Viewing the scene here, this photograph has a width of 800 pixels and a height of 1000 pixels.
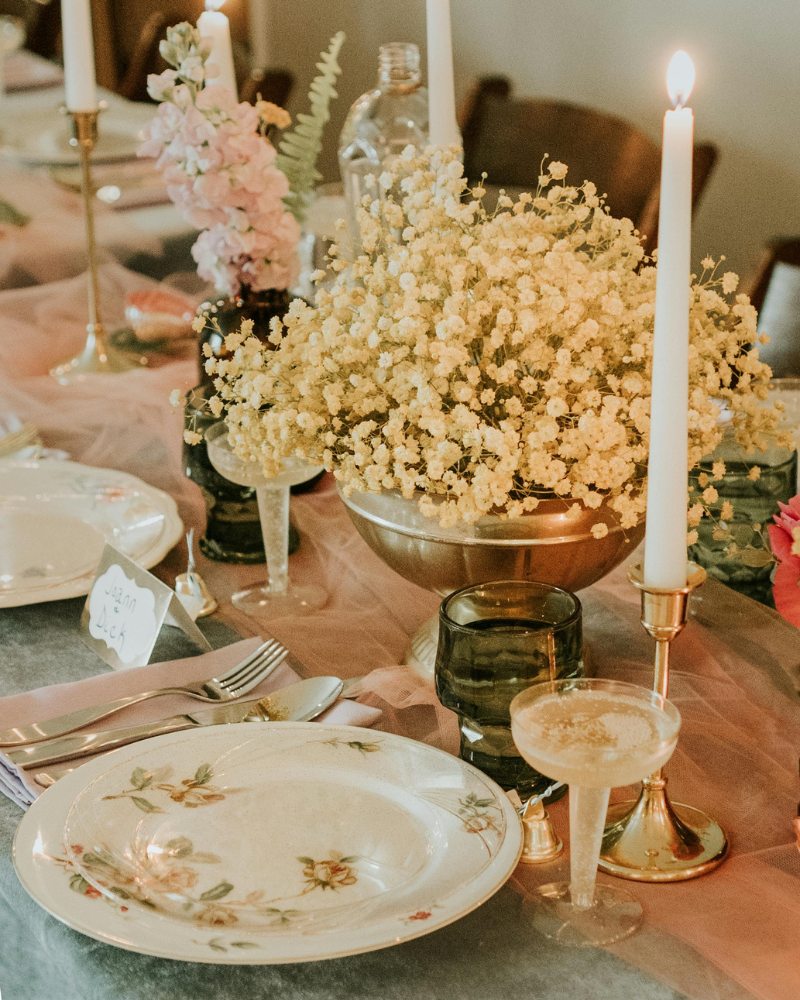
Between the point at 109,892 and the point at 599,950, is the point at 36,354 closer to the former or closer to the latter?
the point at 109,892

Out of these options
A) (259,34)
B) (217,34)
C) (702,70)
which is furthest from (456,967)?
(259,34)

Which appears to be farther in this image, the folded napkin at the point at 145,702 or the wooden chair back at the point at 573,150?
the wooden chair back at the point at 573,150

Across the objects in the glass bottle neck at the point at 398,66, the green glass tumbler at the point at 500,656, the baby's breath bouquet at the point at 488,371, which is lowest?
the green glass tumbler at the point at 500,656

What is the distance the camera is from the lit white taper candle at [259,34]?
484cm

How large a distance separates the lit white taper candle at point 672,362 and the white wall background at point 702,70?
2.30 metres

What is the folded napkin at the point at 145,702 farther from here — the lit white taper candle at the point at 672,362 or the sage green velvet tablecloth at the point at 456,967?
the lit white taper candle at the point at 672,362

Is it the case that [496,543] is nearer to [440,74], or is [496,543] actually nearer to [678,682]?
[678,682]

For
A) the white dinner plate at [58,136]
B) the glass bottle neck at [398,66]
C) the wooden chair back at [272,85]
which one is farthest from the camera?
the wooden chair back at [272,85]

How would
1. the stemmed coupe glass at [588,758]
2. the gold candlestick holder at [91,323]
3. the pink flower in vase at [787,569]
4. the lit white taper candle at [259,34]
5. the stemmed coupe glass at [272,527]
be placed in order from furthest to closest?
1. the lit white taper candle at [259,34]
2. the gold candlestick holder at [91,323]
3. the stemmed coupe glass at [272,527]
4. the pink flower in vase at [787,569]
5. the stemmed coupe glass at [588,758]

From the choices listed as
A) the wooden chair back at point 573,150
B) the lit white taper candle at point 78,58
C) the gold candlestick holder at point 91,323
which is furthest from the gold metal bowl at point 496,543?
the wooden chair back at point 573,150

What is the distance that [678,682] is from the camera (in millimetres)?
885

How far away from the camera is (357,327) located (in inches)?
31.1

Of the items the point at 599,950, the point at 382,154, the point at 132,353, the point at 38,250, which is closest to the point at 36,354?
the point at 132,353

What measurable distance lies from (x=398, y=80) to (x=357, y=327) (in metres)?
0.88
